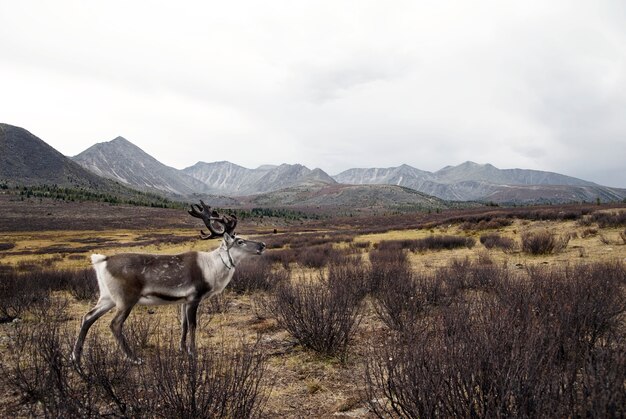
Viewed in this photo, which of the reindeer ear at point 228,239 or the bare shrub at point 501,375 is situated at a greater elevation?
the reindeer ear at point 228,239

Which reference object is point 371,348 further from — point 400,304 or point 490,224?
point 490,224

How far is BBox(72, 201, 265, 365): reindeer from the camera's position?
16.4 ft

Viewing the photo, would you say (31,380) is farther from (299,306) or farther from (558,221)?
(558,221)

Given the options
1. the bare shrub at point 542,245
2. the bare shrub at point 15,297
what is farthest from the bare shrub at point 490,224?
the bare shrub at point 15,297

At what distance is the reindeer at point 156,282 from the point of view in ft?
16.4

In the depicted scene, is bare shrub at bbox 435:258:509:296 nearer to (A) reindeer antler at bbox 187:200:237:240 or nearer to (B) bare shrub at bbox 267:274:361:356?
(B) bare shrub at bbox 267:274:361:356

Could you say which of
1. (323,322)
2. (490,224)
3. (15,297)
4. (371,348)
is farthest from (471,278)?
(490,224)

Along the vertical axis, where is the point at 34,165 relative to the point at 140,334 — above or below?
above

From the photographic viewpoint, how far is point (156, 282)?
519 cm

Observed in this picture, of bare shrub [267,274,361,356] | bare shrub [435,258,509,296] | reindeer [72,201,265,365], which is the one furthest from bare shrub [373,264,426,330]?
reindeer [72,201,265,365]

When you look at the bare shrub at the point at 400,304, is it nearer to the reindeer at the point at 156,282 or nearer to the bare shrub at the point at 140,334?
the reindeer at the point at 156,282

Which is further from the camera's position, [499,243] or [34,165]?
[34,165]

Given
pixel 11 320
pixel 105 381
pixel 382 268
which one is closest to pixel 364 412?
pixel 105 381

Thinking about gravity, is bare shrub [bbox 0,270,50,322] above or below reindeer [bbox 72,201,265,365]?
below
